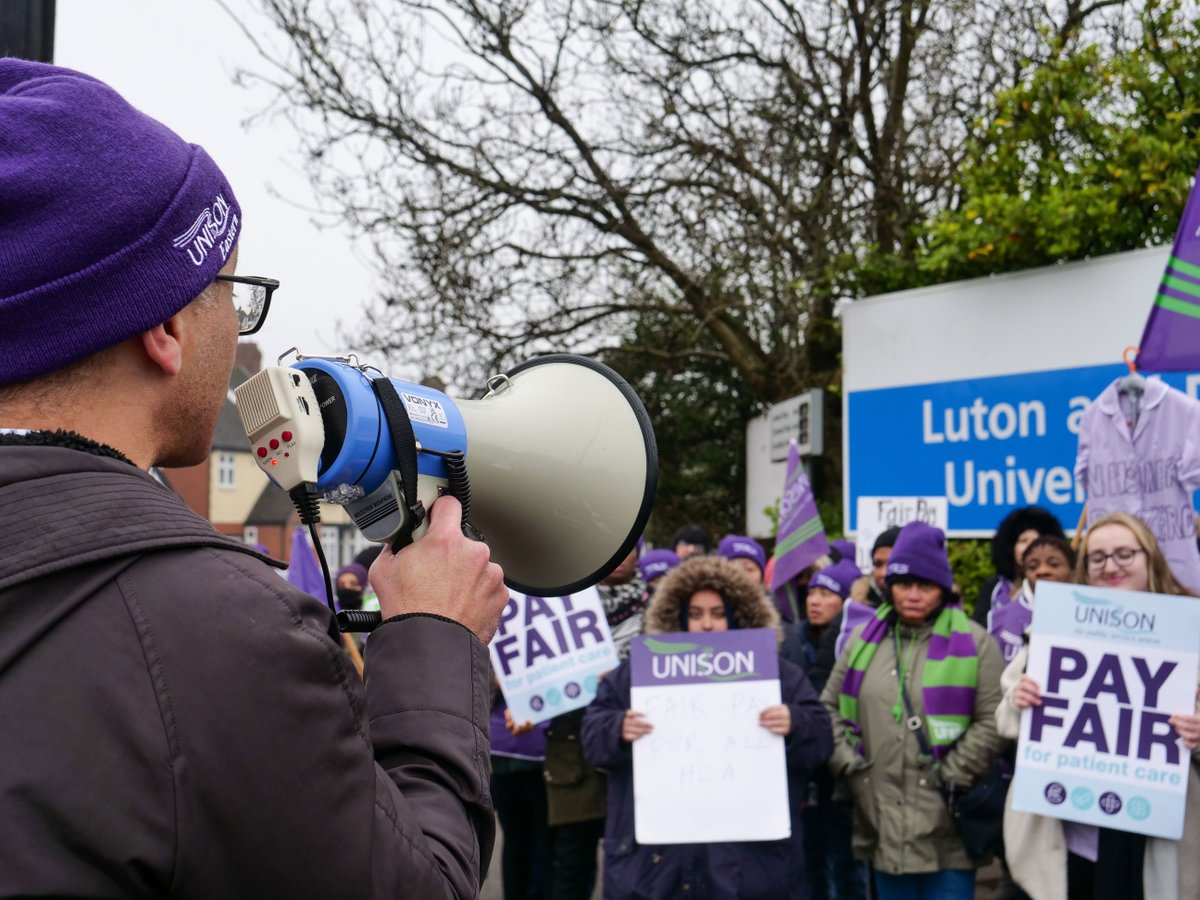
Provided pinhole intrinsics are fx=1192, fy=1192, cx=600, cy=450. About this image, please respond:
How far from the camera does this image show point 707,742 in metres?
4.40

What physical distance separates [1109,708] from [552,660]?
2337 millimetres

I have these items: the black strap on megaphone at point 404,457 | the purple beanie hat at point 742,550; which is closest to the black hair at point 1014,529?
the purple beanie hat at point 742,550

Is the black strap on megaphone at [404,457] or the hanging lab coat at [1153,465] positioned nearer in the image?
the black strap on megaphone at [404,457]

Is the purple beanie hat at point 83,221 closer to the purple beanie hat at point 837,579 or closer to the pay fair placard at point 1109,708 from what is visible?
the pay fair placard at point 1109,708

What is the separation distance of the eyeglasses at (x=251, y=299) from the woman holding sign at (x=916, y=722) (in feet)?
Result: 12.1

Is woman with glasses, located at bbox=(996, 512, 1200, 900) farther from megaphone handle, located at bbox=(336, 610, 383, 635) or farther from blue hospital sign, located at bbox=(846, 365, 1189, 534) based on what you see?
megaphone handle, located at bbox=(336, 610, 383, 635)

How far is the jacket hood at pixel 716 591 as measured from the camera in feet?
15.5

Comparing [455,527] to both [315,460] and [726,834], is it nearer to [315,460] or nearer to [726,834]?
[315,460]

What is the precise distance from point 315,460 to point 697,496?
48.7 feet

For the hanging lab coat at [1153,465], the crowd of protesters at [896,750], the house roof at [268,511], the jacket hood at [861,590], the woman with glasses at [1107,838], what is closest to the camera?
the woman with glasses at [1107,838]

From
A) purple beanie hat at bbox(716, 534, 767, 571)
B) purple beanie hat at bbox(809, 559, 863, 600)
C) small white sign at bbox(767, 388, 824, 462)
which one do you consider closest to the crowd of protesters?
purple beanie hat at bbox(809, 559, 863, 600)

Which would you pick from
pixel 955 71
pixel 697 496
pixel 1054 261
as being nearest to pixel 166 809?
pixel 1054 261

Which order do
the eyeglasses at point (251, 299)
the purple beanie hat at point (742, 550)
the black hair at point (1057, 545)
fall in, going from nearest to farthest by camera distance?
the eyeglasses at point (251, 299), the black hair at point (1057, 545), the purple beanie hat at point (742, 550)

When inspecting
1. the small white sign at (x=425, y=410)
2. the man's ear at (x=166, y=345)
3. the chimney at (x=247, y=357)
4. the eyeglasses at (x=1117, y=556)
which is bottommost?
the eyeglasses at (x=1117, y=556)
